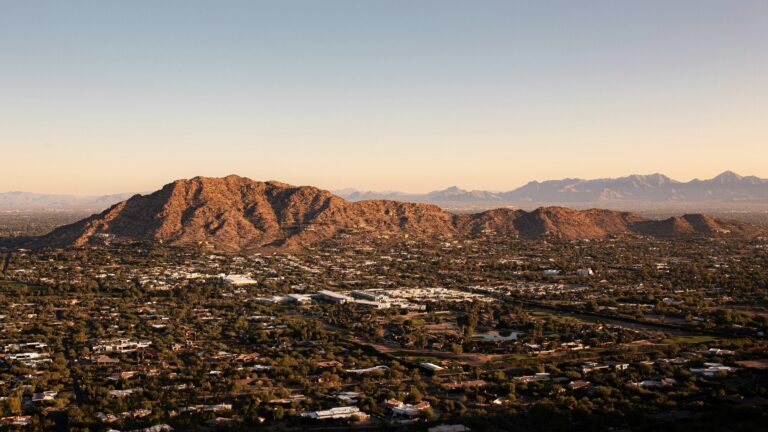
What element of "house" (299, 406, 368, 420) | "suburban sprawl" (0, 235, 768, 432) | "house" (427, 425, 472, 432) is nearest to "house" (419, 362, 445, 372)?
"suburban sprawl" (0, 235, 768, 432)

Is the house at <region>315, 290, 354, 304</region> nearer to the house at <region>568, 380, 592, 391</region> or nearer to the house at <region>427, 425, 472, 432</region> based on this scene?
the house at <region>568, 380, 592, 391</region>

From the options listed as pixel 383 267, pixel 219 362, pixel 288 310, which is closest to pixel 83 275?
pixel 288 310

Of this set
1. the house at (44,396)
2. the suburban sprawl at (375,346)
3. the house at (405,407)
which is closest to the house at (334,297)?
the suburban sprawl at (375,346)

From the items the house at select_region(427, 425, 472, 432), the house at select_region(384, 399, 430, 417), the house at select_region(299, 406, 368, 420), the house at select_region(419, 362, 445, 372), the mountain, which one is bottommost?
the house at select_region(419, 362, 445, 372)

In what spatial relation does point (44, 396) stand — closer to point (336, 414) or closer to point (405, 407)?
point (336, 414)

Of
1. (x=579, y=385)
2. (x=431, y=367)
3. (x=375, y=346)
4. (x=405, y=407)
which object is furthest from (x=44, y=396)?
(x=579, y=385)

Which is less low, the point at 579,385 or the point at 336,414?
the point at 336,414

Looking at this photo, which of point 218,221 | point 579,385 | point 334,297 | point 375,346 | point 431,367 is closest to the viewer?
point 579,385

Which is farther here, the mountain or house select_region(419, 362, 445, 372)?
the mountain

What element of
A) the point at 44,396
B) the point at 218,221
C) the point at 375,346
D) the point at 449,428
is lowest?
the point at 375,346

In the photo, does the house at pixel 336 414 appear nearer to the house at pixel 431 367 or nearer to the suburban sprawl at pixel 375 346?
the suburban sprawl at pixel 375 346

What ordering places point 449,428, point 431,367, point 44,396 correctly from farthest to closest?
point 431,367, point 44,396, point 449,428
